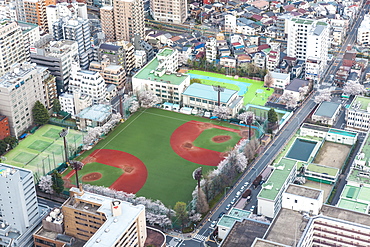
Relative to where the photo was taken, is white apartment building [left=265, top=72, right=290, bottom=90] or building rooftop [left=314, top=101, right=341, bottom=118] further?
white apartment building [left=265, top=72, right=290, bottom=90]

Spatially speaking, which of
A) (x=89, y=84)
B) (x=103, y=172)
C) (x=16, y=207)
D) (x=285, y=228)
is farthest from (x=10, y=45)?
(x=285, y=228)

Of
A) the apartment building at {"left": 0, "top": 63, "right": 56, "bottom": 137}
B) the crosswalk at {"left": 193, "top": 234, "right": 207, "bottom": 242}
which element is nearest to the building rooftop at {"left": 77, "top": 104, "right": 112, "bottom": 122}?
the apartment building at {"left": 0, "top": 63, "right": 56, "bottom": 137}

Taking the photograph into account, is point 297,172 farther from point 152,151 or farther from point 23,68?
point 23,68

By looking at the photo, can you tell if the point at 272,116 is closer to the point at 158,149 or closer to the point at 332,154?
the point at 332,154

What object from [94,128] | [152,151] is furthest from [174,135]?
[94,128]

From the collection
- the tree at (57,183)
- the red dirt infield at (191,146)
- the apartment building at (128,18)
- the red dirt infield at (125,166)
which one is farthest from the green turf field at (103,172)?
the apartment building at (128,18)

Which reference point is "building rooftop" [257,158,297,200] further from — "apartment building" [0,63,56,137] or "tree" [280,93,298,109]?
"apartment building" [0,63,56,137]
